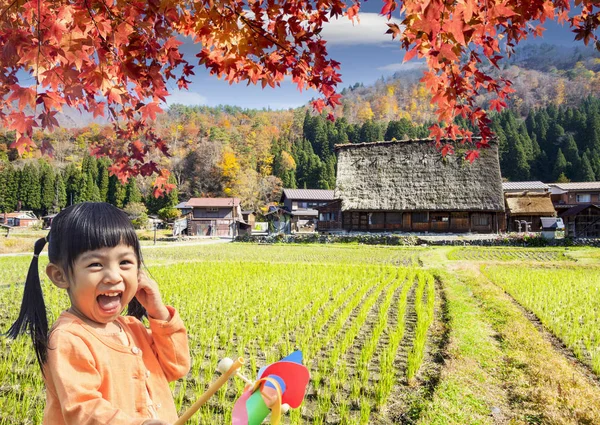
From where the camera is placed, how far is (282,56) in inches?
122

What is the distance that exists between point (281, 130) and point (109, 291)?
7327cm

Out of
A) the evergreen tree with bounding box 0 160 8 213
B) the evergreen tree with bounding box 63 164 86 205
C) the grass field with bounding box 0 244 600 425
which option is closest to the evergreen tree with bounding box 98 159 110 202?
the evergreen tree with bounding box 63 164 86 205

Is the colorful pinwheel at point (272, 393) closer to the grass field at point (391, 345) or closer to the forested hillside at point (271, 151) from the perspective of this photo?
the grass field at point (391, 345)

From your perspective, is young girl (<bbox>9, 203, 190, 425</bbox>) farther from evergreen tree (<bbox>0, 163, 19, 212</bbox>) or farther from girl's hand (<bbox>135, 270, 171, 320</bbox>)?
evergreen tree (<bbox>0, 163, 19, 212</bbox>)

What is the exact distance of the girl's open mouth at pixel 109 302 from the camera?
52.7 inches

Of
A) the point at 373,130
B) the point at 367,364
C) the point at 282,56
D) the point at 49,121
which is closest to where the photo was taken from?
the point at 49,121

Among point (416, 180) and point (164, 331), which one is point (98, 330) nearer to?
point (164, 331)

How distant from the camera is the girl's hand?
1487 mm

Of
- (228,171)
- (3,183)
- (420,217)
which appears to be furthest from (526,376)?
(228,171)

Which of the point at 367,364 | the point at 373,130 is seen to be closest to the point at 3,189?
the point at 367,364

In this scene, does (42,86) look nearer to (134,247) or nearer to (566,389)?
(134,247)

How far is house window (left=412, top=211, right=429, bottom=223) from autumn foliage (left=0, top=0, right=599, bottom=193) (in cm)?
2464

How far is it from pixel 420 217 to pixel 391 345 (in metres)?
24.0

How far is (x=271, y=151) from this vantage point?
62.6 meters
